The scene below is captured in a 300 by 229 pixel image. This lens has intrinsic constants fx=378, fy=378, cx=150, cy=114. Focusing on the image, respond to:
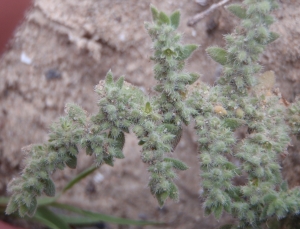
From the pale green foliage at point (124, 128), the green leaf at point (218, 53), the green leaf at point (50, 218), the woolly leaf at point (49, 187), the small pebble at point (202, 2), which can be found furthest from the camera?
the small pebble at point (202, 2)

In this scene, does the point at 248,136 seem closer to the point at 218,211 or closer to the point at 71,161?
the point at 218,211

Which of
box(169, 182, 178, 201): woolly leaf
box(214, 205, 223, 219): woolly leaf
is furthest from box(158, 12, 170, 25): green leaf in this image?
box(214, 205, 223, 219): woolly leaf

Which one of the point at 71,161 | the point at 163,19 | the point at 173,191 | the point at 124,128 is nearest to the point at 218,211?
the point at 173,191

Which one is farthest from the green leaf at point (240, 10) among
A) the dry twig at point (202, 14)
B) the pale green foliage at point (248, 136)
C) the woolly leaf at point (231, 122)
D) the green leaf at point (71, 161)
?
the green leaf at point (71, 161)

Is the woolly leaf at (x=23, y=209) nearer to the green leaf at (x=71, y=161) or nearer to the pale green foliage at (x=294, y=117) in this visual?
the green leaf at (x=71, y=161)

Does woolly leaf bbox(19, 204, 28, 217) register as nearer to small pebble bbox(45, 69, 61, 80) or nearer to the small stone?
small pebble bbox(45, 69, 61, 80)

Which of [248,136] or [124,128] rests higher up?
[248,136]

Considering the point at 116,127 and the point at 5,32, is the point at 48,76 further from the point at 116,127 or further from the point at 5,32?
the point at 116,127

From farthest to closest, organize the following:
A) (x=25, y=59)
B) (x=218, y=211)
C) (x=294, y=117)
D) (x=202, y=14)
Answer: (x=25, y=59), (x=202, y=14), (x=294, y=117), (x=218, y=211)

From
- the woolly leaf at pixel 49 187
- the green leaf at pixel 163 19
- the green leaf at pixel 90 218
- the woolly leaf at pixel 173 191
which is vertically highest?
the green leaf at pixel 163 19
